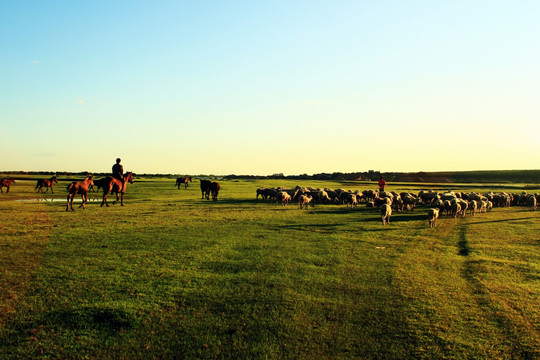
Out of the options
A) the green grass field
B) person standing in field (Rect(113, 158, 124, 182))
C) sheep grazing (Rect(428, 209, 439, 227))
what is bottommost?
the green grass field

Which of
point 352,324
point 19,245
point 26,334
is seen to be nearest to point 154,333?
point 26,334

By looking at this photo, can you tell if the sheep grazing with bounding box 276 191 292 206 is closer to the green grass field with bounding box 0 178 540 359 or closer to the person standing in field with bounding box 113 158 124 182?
the person standing in field with bounding box 113 158 124 182

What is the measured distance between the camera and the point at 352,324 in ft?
24.3

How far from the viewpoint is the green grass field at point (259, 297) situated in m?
6.52

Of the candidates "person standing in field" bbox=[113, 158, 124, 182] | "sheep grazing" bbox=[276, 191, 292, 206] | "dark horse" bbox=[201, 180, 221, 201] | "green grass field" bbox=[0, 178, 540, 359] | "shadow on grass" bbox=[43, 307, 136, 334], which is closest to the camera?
"green grass field" bbox=[0, 178, 540, 359]

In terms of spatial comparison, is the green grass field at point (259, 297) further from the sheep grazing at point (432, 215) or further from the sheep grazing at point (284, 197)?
the sheep grazing at point (284, 197)

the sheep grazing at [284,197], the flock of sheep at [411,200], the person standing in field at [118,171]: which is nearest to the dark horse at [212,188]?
the flock of sheep at [411,200]

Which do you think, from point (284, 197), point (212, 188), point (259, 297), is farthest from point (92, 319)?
point (212, 188)

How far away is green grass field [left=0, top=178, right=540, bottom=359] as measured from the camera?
6.52m

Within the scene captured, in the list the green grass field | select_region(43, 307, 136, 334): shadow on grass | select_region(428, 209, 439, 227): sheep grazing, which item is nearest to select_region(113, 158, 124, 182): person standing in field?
the green grass field

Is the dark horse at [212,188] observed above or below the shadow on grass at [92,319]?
above

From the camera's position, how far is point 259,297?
8.61 m

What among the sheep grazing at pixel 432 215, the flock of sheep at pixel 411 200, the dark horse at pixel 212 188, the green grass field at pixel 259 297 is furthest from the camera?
the dark horse at pixel 212 188

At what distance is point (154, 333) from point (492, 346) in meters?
6.62
